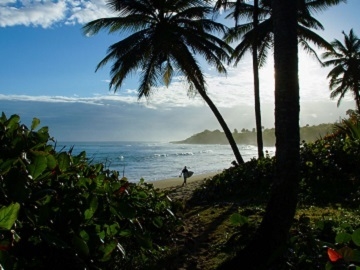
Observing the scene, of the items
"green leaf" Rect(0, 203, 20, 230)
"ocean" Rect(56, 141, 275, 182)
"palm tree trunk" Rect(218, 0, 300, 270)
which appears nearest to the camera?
"green leaf" Rect(0, 203, 20, 230)

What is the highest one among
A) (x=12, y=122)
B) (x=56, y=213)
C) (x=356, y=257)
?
(x=12, y=122)

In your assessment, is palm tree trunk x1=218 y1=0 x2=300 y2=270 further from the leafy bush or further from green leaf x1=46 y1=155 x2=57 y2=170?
green leaf x1=46 y1=155 x2=57 y2=170

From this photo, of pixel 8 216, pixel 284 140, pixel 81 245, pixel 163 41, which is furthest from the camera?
pixel 163 41

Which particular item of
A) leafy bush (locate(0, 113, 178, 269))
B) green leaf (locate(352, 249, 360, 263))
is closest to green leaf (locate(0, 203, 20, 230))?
leafy bush (locate(0, 113, 178, 269))

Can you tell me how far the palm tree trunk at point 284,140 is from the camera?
3512 millimetres

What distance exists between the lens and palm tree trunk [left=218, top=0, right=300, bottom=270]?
11.5ft

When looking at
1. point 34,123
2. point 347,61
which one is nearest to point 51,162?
point 34,123

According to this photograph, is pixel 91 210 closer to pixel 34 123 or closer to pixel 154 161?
pixel 34 123

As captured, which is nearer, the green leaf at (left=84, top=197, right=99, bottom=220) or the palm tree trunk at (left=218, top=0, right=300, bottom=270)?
the green leaf at (left=84, top=197, right=99, bottom=220)

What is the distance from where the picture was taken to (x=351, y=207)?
658cm

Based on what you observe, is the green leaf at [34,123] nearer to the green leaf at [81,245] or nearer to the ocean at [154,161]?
the ocean at [154,161]

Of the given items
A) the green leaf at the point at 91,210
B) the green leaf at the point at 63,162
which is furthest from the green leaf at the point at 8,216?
the green leaf at the point at 63,162

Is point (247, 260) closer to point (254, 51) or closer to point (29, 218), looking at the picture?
point (29, 218)

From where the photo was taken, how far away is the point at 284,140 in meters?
3.64
